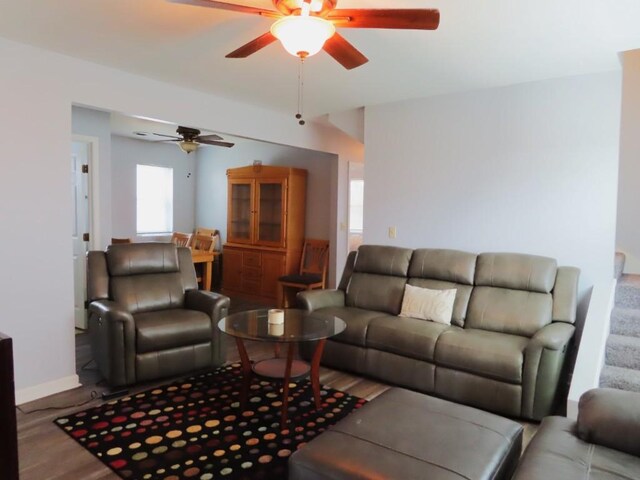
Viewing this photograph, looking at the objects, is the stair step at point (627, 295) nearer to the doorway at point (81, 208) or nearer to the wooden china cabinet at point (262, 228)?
the wooden china cabinet at point (262, 228)

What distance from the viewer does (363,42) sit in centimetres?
274

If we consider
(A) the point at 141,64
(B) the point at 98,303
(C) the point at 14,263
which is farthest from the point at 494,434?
(A) the point at 141,64

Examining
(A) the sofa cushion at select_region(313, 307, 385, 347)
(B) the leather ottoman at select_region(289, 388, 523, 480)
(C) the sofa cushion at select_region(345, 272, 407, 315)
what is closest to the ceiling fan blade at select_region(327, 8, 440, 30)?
(B) the leather ottoman at select_region(289, 388, 523, 480)

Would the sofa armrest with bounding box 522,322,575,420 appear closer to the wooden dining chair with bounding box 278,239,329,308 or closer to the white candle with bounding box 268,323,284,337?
the white candle with bounding box 268,323,284,337

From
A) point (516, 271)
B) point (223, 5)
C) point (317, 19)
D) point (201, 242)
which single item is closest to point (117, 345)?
point (223, 5)

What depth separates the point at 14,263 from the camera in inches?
116

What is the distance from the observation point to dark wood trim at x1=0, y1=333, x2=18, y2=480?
141cm

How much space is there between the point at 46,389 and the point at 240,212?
380cm

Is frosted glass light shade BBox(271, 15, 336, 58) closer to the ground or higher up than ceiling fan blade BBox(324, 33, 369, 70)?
closer to the ground

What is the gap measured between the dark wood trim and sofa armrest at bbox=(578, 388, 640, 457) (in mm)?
2036

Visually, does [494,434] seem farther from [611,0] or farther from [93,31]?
[93,31]

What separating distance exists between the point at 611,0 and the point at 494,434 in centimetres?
209

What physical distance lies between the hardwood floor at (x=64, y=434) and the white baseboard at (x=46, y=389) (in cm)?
5

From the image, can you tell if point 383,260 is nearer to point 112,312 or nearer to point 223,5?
point 112,312
